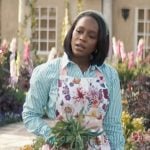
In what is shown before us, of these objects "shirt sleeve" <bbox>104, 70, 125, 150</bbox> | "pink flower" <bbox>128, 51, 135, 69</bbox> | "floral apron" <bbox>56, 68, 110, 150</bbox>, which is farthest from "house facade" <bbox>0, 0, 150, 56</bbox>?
"floral apron" <bbox>56, 68, 110, 150</bbox>

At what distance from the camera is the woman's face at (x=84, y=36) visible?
9.85 feet

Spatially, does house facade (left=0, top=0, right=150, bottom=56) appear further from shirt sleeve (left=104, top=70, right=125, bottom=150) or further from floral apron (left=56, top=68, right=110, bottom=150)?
floral apron (left=56, top=68, right=110, bottom=150)

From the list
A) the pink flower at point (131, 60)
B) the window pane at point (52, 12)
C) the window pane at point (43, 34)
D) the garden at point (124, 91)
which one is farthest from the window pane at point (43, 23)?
the pink flower at point (131, 60)

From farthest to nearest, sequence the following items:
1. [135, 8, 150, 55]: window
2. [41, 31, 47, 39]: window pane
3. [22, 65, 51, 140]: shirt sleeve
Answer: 1. [41, 31, 47, 39]: window pane
2. [135, 8, 150, 55]: window
3. [22, 65, 51, 140]: shirt sleeve

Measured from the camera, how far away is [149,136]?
5.79 meters

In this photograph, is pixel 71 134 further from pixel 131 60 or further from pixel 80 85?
pixel 131 60

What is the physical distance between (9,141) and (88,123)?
5.69 m

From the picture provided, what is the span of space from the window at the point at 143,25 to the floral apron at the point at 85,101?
16.5 m

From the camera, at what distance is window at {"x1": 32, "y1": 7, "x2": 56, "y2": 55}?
65.1 feet

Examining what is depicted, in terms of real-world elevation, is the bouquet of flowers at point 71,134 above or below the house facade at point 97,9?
below

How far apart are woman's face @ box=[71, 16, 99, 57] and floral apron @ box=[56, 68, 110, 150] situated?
123 millimetres

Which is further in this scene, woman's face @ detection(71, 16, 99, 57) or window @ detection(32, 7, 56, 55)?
window @ detection(32, 7, 56, 55)

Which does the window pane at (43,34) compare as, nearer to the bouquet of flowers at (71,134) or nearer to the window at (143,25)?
the window at (143,25)

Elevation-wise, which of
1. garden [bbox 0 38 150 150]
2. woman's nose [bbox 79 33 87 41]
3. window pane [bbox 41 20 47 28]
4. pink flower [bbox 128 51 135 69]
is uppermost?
window pane [bbox 41 20 47 28]
